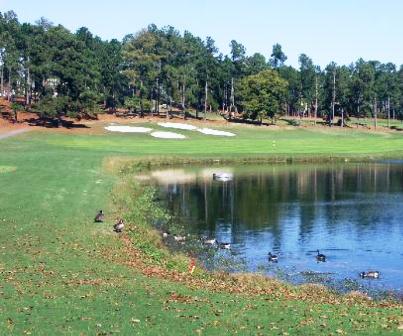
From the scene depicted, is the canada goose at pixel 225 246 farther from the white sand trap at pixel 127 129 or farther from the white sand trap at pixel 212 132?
the white sand trap at pixel 212 132

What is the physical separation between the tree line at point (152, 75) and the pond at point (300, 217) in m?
45.2

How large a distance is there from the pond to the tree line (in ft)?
148

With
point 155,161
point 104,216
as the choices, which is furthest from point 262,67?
point 104,216

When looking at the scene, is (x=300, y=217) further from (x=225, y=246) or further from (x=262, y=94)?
(x=262, y=94)

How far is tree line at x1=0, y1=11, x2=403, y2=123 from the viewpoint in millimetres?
116812

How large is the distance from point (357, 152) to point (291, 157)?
13.9 metres

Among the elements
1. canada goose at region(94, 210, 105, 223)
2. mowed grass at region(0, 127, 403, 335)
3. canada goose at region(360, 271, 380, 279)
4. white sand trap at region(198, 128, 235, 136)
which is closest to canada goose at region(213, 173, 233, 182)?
mowed grass at region(0, 127, 403, 335)

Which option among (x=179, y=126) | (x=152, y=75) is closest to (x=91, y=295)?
(x=179, y=126)

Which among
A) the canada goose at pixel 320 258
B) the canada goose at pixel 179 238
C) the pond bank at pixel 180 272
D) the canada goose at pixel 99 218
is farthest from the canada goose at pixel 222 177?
the canada goose at pixel 320 258

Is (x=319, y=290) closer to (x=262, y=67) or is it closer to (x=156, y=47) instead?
(x=156, y=47)

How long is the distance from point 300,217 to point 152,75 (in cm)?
9817

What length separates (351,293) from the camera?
1123 inches

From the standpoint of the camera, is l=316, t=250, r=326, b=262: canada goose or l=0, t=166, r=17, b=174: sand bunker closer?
l=316, t=250, r=326, b=262: canada goose

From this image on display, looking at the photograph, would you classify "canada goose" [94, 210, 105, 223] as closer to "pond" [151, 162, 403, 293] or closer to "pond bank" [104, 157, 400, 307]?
"pond bank" [104, 157, 400, 307]
